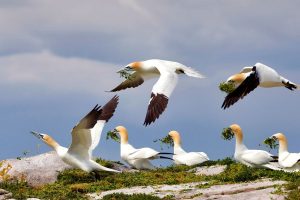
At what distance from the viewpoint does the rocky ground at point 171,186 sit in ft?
58.9

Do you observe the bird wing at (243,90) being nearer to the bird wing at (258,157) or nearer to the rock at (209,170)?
the bird wing at (258,157)

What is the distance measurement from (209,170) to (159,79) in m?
2.73

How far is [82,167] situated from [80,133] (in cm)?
135

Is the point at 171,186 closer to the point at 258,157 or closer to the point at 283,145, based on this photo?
the point at 258,157

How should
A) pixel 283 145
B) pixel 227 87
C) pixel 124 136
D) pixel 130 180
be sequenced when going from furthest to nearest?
pixel 124 136 < pixel 283 145 < pixel 227 87 < pixel 130 180

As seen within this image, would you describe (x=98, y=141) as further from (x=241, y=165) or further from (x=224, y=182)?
(x=224, y=182)

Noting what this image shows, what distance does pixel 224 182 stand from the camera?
20031 millimetres

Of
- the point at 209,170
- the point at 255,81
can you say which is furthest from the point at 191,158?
the point at 255,81

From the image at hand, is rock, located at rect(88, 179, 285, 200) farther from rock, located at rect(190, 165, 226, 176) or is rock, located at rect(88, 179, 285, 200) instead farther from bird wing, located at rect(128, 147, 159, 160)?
bird wing, located at rect(128, 147, 159, 160)

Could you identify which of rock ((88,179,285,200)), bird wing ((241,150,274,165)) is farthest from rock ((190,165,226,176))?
rock ((88,179,285,200))

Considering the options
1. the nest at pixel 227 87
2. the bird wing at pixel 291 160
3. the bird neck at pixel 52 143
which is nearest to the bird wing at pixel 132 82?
the bird neck at pixel 52 143

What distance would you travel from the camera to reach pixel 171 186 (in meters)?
20.5

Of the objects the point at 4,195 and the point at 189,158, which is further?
the point at 189,158

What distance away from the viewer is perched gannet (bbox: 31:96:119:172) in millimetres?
21817
